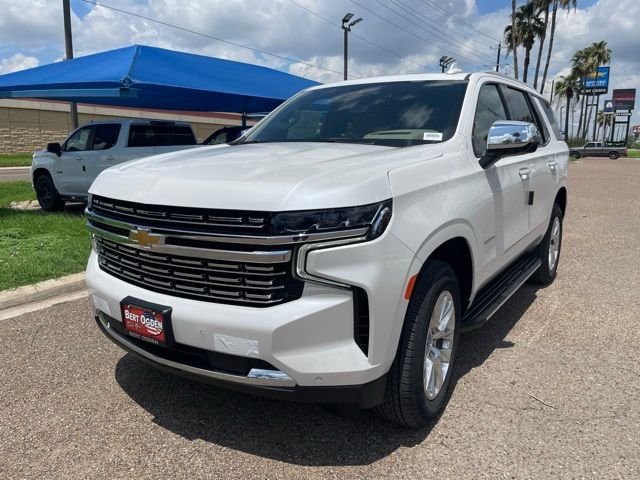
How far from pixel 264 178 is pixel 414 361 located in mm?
1097

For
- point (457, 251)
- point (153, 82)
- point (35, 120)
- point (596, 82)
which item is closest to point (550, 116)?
point (457, 251)

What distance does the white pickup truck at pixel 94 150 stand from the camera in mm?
9914

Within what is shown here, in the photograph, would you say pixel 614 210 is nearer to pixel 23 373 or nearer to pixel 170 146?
pixel 170 146

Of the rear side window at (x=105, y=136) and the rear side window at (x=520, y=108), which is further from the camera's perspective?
the rear side window at (x=105, y=136)

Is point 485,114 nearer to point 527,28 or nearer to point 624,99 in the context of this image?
point 527,28

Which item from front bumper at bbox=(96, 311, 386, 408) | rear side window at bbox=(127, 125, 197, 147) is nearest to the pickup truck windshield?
front bumper at bbox=(96, 311, 386, 408)

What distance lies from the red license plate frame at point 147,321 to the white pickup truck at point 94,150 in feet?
24.5

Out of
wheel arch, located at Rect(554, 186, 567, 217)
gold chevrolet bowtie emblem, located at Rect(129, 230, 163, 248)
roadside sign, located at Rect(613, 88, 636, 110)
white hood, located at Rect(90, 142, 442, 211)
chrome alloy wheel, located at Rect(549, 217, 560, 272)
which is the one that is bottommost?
chrome alloy wheel, located at Rect(549, 217, 560, 272)

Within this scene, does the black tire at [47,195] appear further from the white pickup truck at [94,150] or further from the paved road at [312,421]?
the paved road at [312,421]

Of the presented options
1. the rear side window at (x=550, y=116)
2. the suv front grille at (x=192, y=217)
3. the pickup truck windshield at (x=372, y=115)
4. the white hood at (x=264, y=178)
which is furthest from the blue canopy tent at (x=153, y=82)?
the suv front grille at (x=192, y=217)

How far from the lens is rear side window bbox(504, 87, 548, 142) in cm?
431

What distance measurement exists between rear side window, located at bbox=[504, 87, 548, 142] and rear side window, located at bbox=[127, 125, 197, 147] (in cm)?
736

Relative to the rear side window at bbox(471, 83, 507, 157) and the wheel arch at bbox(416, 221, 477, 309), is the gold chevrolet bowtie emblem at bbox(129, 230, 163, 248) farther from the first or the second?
the rear side window at bbox(471, 83, 507, 157)

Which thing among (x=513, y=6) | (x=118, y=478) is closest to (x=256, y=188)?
(x=118, y=478)
